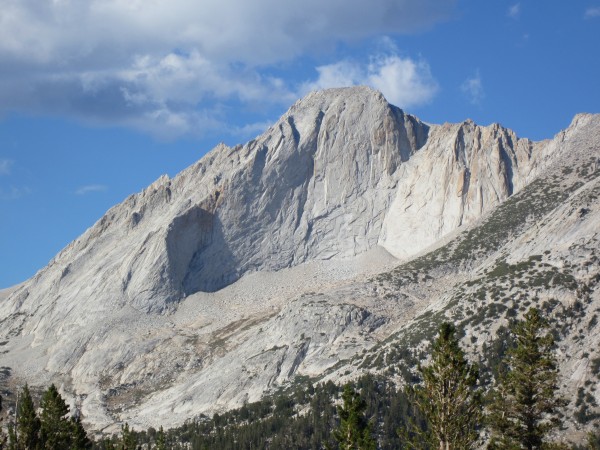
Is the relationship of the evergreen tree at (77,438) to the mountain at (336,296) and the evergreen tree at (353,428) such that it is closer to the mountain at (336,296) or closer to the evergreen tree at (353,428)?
the evergreen tree at (353,428)

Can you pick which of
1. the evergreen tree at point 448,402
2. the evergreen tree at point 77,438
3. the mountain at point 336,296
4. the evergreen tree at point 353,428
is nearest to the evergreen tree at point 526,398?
the evergreen tree at point 448,402

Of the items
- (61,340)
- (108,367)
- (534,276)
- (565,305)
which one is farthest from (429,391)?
(61,340)

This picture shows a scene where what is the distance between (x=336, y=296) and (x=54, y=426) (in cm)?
8844

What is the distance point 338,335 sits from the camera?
457ft

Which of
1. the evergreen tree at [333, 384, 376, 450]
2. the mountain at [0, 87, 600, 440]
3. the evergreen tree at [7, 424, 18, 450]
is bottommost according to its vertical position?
the evergreen tree at [333, 384, 376, 450]

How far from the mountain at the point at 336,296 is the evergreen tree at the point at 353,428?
52889mm

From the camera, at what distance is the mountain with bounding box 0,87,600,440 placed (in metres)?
119

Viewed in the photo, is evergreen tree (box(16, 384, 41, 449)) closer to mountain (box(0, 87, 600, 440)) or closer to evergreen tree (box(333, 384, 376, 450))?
evergreen tree (box(333, 384, 376, 450))

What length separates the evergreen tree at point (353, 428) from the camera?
161 ft

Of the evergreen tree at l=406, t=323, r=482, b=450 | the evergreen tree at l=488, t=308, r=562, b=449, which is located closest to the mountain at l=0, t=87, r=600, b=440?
the evergreen tree at l=488, t=308, r=562, b=449

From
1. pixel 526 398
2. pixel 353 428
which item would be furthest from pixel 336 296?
pixel 353 428

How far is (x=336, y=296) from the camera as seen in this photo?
15075cm

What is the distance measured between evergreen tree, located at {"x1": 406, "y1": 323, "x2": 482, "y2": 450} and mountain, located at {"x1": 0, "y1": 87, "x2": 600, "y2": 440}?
177 feet

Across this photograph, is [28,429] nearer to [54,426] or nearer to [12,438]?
[12,438]
